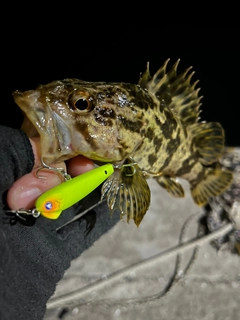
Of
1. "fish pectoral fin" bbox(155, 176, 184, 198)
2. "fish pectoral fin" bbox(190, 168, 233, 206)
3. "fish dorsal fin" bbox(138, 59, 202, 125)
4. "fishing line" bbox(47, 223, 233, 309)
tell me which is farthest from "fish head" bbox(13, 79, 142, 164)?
"fishing line" bbox(47, 223, 233, 309)

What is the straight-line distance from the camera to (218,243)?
156 cm

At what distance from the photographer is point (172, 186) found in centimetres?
113

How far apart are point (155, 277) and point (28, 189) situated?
890 millimetres

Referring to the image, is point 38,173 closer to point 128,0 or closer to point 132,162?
point 132,162

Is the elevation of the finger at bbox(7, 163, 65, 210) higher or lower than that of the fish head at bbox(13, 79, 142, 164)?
lower

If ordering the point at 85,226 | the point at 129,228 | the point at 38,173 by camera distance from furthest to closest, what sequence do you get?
the point at 129,228 → the point at 85,226 → the point at 38,173

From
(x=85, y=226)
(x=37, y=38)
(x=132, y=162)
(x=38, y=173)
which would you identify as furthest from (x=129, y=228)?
(x=37, y=38)

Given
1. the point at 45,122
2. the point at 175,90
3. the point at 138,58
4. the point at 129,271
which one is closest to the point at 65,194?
the point at 45,122

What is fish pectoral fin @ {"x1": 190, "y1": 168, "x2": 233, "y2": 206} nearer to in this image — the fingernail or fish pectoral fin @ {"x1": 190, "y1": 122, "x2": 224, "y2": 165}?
fish pectoral fin @ {"x1": 190, "y1": 122, "x2": 224, "y2": 165}

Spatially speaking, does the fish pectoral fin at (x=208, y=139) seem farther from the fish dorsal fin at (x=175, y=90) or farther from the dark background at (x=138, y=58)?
the dark background at (x=138, y=58)

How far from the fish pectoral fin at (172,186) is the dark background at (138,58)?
897mm

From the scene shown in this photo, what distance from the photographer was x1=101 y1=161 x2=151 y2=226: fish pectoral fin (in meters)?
0.91

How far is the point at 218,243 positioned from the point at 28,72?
120 centimetres

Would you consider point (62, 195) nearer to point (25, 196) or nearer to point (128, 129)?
point (25, 196)
